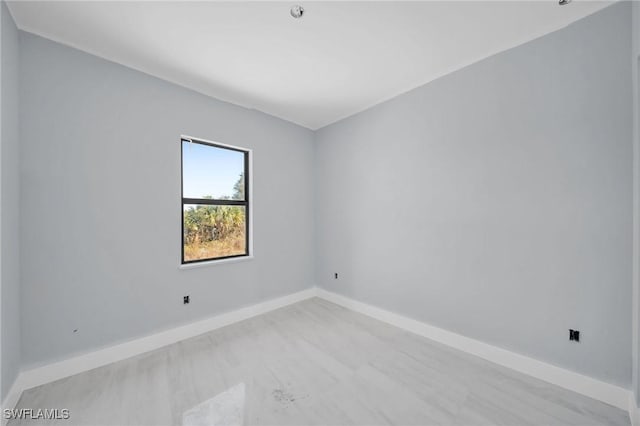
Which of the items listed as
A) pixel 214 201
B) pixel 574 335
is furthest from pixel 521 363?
pixel 214 201

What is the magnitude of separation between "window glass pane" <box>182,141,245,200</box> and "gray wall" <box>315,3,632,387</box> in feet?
5.88

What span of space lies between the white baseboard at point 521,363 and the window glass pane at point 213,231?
2.01 m

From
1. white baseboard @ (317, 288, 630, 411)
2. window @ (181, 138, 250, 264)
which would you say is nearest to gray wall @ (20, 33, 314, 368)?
window @ (181, 138, 250, 264)

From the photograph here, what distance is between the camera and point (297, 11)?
1.79 meters

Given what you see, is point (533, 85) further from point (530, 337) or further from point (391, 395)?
point (391, 395)

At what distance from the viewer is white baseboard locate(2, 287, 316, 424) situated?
1877mm

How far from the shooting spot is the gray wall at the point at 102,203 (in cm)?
196

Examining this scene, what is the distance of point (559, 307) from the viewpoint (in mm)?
1925

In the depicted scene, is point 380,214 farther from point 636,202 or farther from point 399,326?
point 636,202

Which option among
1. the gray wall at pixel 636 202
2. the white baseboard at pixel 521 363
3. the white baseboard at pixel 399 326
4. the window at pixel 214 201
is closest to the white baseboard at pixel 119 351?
the white baseboard at pixel 399 326

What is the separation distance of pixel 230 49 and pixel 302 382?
9.31ft

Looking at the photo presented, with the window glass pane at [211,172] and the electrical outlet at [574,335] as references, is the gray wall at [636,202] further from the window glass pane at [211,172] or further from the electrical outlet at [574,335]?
the window glass pane at [211,172]

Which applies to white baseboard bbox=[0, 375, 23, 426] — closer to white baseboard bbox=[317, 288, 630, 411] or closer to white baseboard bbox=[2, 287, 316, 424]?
white baseboard bbox=[2, 287, 316, 424]

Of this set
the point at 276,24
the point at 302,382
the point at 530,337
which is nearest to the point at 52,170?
the point at 276,24
